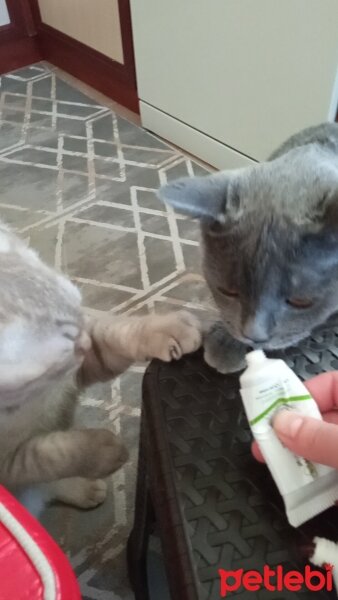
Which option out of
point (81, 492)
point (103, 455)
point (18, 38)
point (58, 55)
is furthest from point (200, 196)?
point (18, 38)

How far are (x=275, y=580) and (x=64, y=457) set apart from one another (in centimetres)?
43

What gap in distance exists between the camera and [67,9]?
8.23ft

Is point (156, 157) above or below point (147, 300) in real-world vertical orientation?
above

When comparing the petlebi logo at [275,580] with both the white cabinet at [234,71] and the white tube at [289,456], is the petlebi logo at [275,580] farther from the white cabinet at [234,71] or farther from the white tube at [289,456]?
the white cabinet at [234,71]

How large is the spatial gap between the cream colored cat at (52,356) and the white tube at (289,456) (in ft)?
0.71

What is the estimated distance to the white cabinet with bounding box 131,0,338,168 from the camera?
1614 millimetres

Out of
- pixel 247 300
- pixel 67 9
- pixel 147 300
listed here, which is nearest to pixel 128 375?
pixel 147 300

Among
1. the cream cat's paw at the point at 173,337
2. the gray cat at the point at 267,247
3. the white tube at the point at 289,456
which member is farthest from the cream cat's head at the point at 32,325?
the white tube at the point at 289,456

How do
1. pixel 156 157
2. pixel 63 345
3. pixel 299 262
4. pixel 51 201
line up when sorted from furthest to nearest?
pixel 156 157 < pixel 51 201 < pixel 63 345 < pixel 299 262

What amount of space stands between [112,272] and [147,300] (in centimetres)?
18

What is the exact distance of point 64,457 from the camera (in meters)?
0.93

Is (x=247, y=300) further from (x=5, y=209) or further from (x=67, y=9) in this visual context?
(x=67, y=9)

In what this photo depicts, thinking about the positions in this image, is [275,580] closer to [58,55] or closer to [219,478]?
[219,478]

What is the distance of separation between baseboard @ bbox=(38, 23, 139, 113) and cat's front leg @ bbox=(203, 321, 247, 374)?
181cm
